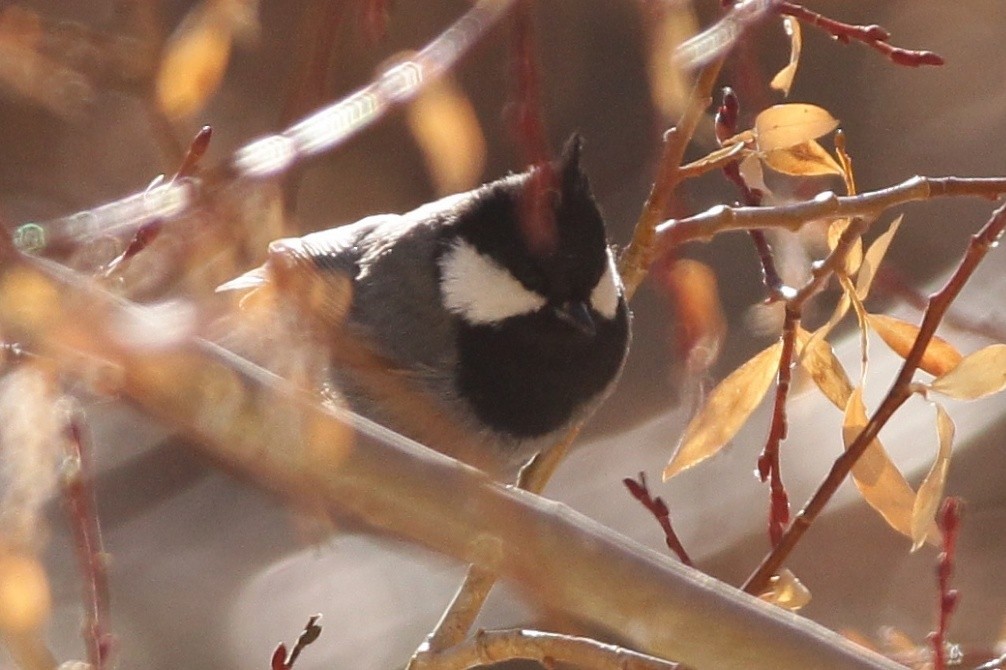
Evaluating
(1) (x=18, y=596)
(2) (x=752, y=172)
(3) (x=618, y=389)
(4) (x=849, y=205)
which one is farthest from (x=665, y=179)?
(3) (x=618, y=389)

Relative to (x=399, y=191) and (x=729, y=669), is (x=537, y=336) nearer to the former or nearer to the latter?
(x=729, y=669)

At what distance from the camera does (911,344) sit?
1.04m

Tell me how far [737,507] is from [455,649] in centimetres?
200

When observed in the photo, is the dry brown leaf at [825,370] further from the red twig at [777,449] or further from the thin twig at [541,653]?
the thin twig at [541,653]

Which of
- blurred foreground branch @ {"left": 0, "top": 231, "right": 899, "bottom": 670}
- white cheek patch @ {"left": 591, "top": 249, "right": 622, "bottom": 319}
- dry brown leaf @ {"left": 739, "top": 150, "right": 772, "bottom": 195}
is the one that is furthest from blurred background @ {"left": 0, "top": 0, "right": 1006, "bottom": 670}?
blurred foreground branch @ {"left": 0, "top": 231, "right": 899, "bottom": 670}

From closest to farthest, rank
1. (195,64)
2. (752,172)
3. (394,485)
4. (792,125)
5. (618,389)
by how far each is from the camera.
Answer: (394,485)
(195,64)
(792,125)
(752,172)
(618,389)

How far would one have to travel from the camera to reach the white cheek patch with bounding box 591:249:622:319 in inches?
61.9

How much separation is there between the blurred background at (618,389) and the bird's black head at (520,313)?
1.08 m

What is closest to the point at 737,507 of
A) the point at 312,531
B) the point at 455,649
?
the point at 455,649

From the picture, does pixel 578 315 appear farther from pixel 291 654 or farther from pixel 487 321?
pixel 291 654

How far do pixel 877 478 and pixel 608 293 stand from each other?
25.0 inches

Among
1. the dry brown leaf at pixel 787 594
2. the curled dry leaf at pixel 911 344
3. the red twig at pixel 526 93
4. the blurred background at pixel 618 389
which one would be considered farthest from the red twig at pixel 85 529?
the blurred background at pixel 618 389

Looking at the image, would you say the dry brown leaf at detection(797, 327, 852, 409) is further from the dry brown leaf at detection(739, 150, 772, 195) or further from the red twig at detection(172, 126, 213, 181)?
the red twig at detection(172, 126, 213, 181)

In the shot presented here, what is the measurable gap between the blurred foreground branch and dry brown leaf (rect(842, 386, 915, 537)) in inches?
11.3
